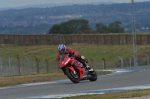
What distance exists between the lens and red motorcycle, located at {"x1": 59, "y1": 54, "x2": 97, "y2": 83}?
2061cm

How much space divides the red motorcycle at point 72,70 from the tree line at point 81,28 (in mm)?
87589

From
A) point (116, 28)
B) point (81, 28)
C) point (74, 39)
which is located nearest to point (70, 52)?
point (74, 39)

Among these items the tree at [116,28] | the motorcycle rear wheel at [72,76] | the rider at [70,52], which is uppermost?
the rider at [70,52]

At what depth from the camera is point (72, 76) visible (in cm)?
2091

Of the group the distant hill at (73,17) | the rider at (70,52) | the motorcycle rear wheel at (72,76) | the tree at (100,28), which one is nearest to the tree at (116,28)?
the tree at (100,28)

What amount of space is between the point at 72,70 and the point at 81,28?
97.7m

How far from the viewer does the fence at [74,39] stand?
77.0m

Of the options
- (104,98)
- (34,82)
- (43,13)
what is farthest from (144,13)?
(104,98)

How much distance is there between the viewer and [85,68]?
2170 centimetres

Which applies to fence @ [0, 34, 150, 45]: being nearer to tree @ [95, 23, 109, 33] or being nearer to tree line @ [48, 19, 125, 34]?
tree line @ [48, 19, 125, 34]

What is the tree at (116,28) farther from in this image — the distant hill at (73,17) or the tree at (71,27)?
the tree at (71,27)

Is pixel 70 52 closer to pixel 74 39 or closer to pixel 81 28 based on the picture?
pixel 74 39

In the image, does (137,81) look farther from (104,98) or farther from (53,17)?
(53,17)

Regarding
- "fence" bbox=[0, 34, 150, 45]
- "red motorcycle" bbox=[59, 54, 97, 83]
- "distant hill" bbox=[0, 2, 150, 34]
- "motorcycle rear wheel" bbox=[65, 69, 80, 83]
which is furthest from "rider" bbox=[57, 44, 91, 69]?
"distant hill" bbox=[0, 2, 150, 34]
